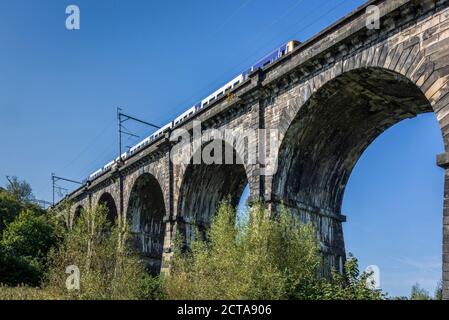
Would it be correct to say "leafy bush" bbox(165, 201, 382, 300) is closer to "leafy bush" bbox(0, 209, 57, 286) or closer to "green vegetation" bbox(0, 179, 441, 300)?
"green vegetation" bbox(0, 179, 441, 300)

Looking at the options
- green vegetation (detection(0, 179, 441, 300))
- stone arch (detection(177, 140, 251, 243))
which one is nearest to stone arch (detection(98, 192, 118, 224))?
stone arch (detection(177, 140, 251, 243))

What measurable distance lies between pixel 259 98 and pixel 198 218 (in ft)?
30.5

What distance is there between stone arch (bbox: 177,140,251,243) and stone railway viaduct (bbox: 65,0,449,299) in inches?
2.3

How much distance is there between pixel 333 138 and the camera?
19156mm

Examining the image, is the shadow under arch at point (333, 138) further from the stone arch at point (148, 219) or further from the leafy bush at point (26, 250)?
the stone arch at point (148, 219)

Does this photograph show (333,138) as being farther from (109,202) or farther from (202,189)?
(109,202)

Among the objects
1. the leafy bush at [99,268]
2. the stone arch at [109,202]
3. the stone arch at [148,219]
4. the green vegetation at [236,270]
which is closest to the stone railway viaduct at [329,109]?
the green vegetation at [236,270]

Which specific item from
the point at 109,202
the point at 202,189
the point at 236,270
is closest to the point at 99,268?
the point at 202,189

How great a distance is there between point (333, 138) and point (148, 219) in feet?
60.7

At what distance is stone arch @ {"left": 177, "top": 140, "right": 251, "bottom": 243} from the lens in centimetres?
2522

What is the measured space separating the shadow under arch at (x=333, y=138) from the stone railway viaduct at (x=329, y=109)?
4 centimetres
